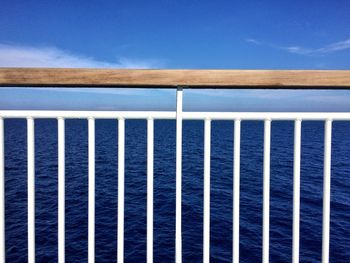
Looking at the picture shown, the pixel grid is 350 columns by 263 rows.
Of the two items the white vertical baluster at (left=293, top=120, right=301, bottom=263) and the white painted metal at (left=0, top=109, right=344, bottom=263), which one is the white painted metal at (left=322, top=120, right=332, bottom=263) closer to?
the white painted metal at (left=0, top=109, right=344, bottom=263)

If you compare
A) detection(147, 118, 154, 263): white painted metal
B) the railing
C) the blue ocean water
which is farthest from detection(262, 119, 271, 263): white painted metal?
Result: the blue ocean water

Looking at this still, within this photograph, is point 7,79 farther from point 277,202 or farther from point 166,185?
point 166,185

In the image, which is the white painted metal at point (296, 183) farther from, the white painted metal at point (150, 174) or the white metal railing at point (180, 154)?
the white painted metal at point (150, 174)

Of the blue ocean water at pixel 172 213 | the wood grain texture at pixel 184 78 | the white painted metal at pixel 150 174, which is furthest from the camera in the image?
the blue ocean water at pixel 172 213

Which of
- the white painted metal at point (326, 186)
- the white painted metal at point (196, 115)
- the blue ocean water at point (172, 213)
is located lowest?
the blue ocean water at point (172, 213)

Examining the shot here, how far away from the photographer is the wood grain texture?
49.2 inches

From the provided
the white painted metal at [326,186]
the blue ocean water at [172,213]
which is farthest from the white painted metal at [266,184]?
the blue ocean water at [172,213]

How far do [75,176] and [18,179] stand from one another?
11.2 ft

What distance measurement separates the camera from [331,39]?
4875 centimetres

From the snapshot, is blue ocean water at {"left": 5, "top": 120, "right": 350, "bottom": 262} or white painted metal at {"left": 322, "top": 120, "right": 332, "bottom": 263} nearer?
white painted metal at {"left": 322, "top": 120, "right": 332, "bottom": 263}

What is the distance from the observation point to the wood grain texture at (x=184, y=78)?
1249mm

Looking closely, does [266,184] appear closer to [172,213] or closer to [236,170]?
[236,170]

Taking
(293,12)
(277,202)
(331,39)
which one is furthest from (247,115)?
(293,12)

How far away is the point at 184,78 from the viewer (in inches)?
49.9
